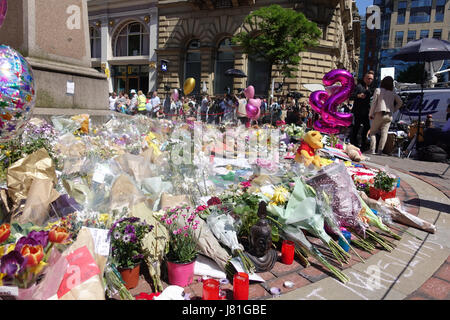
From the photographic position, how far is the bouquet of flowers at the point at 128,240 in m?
2.04

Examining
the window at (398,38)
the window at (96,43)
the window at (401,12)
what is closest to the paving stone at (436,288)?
the window at (96,43)

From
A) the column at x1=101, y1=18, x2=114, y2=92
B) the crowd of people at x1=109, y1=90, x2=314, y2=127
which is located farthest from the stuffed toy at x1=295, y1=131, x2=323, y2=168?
the column at x1=101, y1=18, x2=114, y2=92

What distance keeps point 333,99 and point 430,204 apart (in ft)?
6.76

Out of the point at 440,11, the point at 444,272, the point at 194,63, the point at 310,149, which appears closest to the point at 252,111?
the point at 310,149

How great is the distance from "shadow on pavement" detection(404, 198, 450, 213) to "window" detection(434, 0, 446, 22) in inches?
2230

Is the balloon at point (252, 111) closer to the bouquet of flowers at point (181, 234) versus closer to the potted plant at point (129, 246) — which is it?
the bouquet of flowers at point (181, 234)

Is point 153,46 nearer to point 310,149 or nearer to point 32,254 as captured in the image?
point 310,149

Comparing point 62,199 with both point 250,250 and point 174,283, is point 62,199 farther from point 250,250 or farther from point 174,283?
point 250,250

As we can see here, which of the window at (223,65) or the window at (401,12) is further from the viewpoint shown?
the window at (401,12)

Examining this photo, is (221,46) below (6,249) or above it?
above

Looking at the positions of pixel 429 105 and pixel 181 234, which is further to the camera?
pixel 429 105

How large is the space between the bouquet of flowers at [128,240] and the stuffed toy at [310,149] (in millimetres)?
2601

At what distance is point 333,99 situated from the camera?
509 cm

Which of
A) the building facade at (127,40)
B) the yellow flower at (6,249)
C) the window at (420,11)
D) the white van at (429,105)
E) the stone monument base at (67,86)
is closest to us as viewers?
the yellow flower at (6,249)
